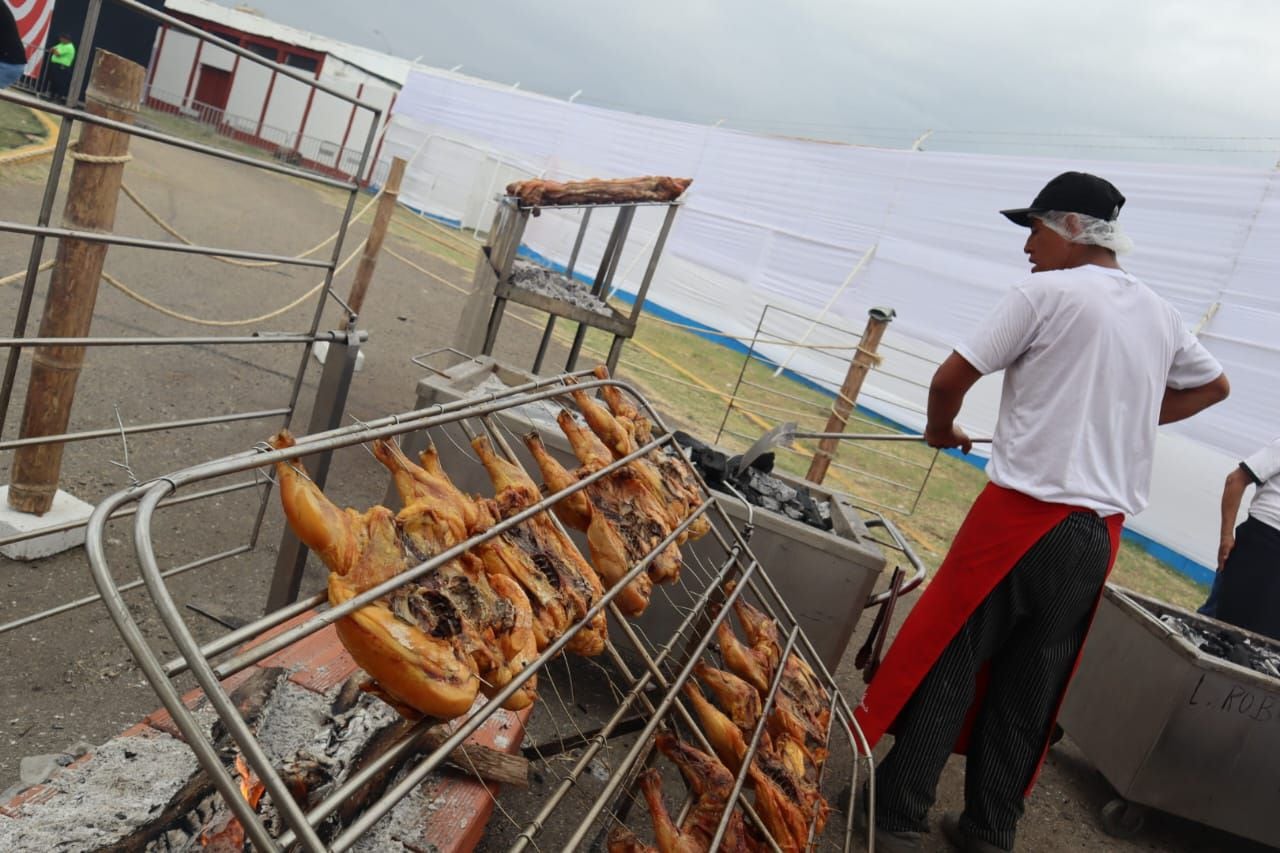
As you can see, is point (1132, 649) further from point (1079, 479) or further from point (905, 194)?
point (905, 194)

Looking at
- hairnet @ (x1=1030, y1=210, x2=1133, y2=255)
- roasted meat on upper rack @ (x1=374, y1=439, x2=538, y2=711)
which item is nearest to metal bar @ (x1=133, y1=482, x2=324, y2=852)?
roasted meat on upper rack @ (x1=374, y1=439, x2=538, y2=711)

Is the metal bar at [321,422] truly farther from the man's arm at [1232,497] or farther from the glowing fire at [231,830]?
→ the man's arm at [1232,497]

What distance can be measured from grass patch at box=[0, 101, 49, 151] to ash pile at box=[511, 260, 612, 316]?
935 centimetres

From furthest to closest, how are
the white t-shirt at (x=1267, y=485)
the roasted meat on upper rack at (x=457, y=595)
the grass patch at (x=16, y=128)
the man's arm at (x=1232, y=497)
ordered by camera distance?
the grass patch at (x=16, y=128)
the man's arm at (x=1232, y=497)
the white t-shirt at (x=1267, y=485)
the roasted meat on upper rack at (x=457, y=595)

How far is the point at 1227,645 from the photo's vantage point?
486 cm

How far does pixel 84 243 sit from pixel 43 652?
5.07 ft

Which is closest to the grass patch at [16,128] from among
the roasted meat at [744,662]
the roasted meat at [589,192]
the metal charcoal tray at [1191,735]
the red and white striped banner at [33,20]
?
the red and white striped banner at [33,20]

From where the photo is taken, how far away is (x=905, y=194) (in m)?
15.7

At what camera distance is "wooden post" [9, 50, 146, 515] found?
3.16 m

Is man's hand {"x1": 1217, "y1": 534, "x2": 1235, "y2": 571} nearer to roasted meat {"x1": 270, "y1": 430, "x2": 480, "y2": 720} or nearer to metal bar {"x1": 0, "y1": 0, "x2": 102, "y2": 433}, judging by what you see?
roasted meat {"x1": 270, "y1": 430, "x2": 480, "y2": 720}

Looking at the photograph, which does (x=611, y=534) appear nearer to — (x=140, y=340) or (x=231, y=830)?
(x=231, y=830)

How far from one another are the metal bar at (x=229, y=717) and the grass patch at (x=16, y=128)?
13.9 m

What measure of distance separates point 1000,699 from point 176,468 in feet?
14.4

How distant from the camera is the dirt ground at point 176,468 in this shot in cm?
322
